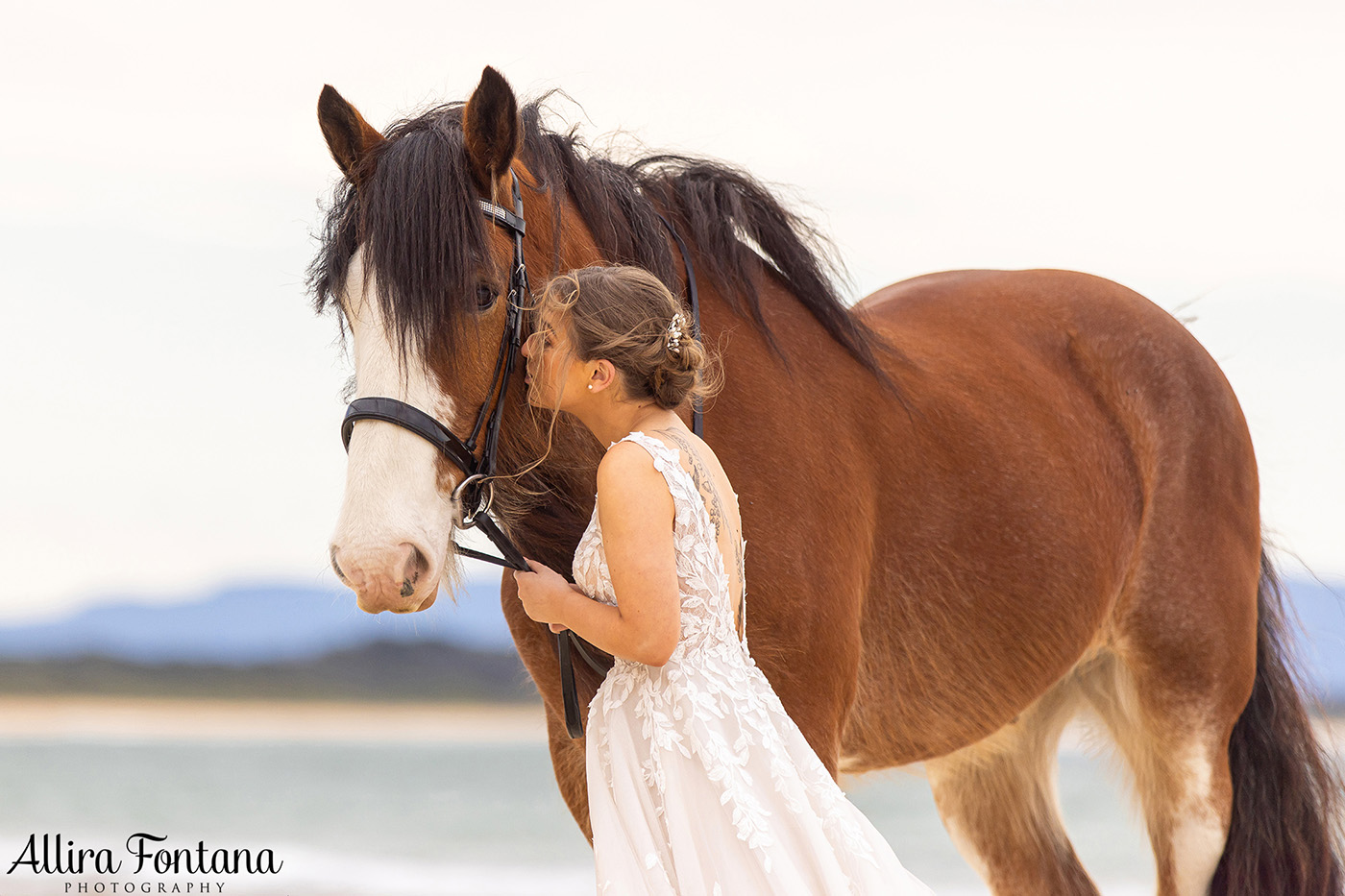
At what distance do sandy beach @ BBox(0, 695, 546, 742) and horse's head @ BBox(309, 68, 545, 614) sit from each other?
5.63 meters

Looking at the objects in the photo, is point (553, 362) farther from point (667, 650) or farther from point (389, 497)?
point (667, 650)

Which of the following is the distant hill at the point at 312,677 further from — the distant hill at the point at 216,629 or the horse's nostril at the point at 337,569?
the horse's nostril at the point at 337,569

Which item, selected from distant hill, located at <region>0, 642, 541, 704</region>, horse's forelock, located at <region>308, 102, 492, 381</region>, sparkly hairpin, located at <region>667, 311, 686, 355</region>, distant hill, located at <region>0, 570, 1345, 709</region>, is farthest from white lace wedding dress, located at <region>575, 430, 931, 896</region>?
distant hill, located at <region>0, 642, 541, 704</region>

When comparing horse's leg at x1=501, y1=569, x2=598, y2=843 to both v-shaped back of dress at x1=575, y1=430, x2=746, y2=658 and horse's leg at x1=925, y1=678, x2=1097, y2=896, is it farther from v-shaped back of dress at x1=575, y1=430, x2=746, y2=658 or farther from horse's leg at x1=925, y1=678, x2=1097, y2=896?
horse's leg at x1=925, y1=678, x2=1097, y2=896

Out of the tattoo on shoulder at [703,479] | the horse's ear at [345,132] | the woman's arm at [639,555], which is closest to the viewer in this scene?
the woman's arm at [639,555]

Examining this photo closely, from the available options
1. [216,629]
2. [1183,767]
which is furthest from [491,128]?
[216,629]

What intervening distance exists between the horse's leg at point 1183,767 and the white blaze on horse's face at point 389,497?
180 centimetres

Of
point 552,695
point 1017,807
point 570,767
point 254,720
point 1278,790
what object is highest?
point 254,720

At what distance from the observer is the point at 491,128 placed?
1567 mm

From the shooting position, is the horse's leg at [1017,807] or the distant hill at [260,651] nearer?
the horse's leg at [1017,807]

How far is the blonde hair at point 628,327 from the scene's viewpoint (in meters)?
1.37

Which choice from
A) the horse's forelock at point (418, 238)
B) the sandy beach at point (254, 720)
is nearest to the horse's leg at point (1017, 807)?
the horse's forelock at point (418, 238)

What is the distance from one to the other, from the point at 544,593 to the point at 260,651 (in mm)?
6629

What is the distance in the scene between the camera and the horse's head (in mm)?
1340
